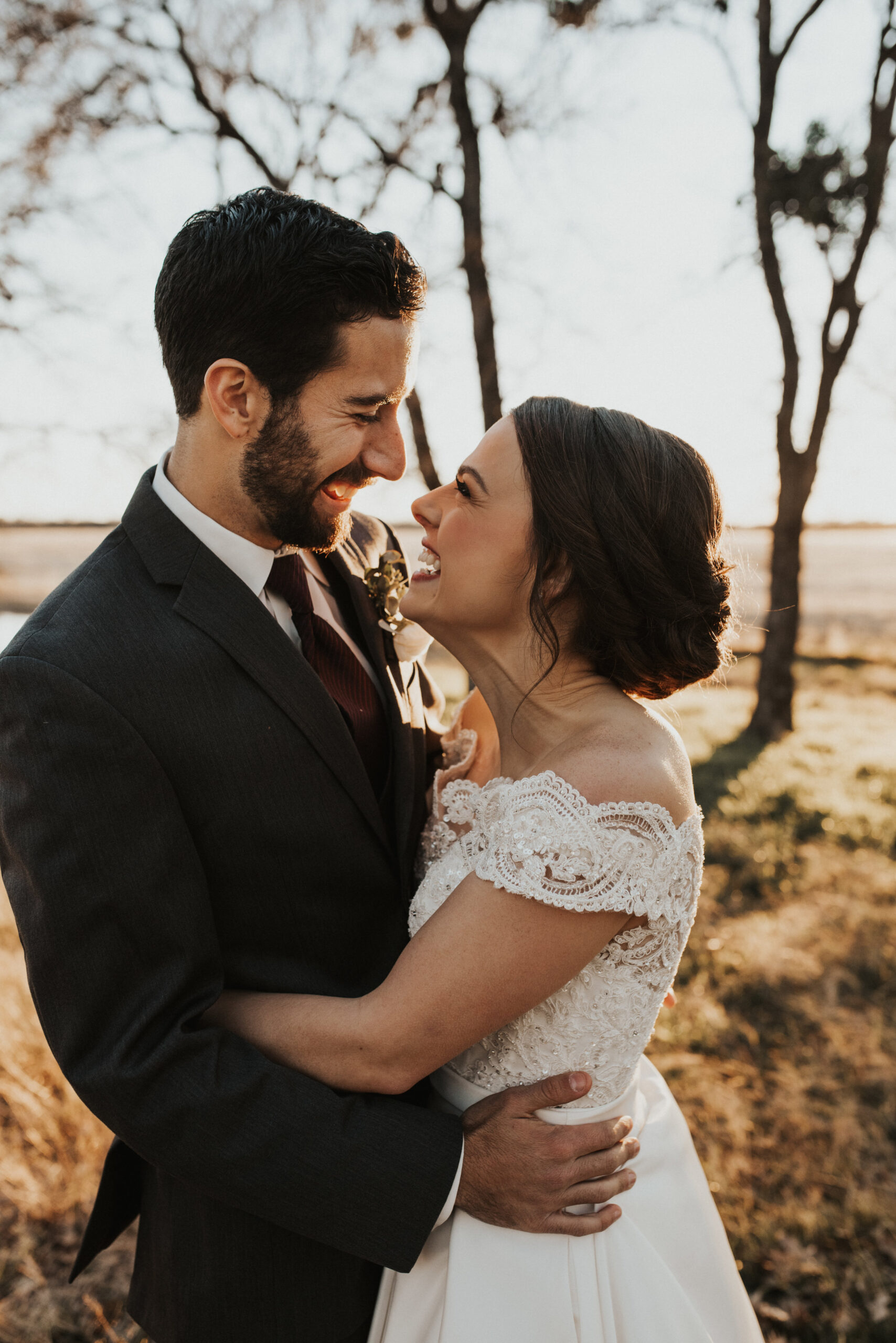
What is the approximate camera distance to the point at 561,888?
5.40ft

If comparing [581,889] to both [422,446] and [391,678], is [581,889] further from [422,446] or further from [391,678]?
[422,446]

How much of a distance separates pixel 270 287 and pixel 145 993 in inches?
59.6

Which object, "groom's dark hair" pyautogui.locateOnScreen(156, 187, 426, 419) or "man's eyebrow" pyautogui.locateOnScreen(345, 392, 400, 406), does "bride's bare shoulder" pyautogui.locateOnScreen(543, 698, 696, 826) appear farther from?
"groom's dark hair" pyautogui.locateOnScreen(156, 187, 426, 419)

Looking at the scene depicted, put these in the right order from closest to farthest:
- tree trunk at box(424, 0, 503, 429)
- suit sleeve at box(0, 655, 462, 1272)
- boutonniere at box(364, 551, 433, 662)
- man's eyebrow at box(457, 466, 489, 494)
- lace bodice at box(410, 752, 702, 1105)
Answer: suit sleeve at box(0, 655, 462, 1272) < lace bodice at box(410, 752, 702, 1105) < man's eyebrow at box(457, 466, 489, 494) < boutonniere at box(364, 551, 433, 662) < tree trunk at box(424, 0, 503, 429)

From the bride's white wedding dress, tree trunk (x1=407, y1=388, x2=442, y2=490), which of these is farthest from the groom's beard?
tree trunk (x1=407, y1=388, x2=442, y2=490)

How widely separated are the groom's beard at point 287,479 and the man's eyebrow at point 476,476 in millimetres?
283

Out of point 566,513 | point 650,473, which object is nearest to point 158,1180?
point 566,513

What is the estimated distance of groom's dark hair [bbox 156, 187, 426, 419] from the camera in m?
2.03

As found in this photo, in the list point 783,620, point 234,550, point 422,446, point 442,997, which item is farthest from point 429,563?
point 783,620

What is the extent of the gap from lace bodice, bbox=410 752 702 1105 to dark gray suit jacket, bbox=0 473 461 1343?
185mm

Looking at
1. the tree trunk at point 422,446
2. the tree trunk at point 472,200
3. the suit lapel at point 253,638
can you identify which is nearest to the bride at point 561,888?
the suit lapel at point 253,638

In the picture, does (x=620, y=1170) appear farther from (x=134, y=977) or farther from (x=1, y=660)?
(x=1, y=660)

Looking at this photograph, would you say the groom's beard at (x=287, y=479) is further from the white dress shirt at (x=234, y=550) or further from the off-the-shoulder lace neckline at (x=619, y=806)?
the off-the-shoulder lace neckline at (x=619, y=806)

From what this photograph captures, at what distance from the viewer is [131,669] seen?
166 centimetres
